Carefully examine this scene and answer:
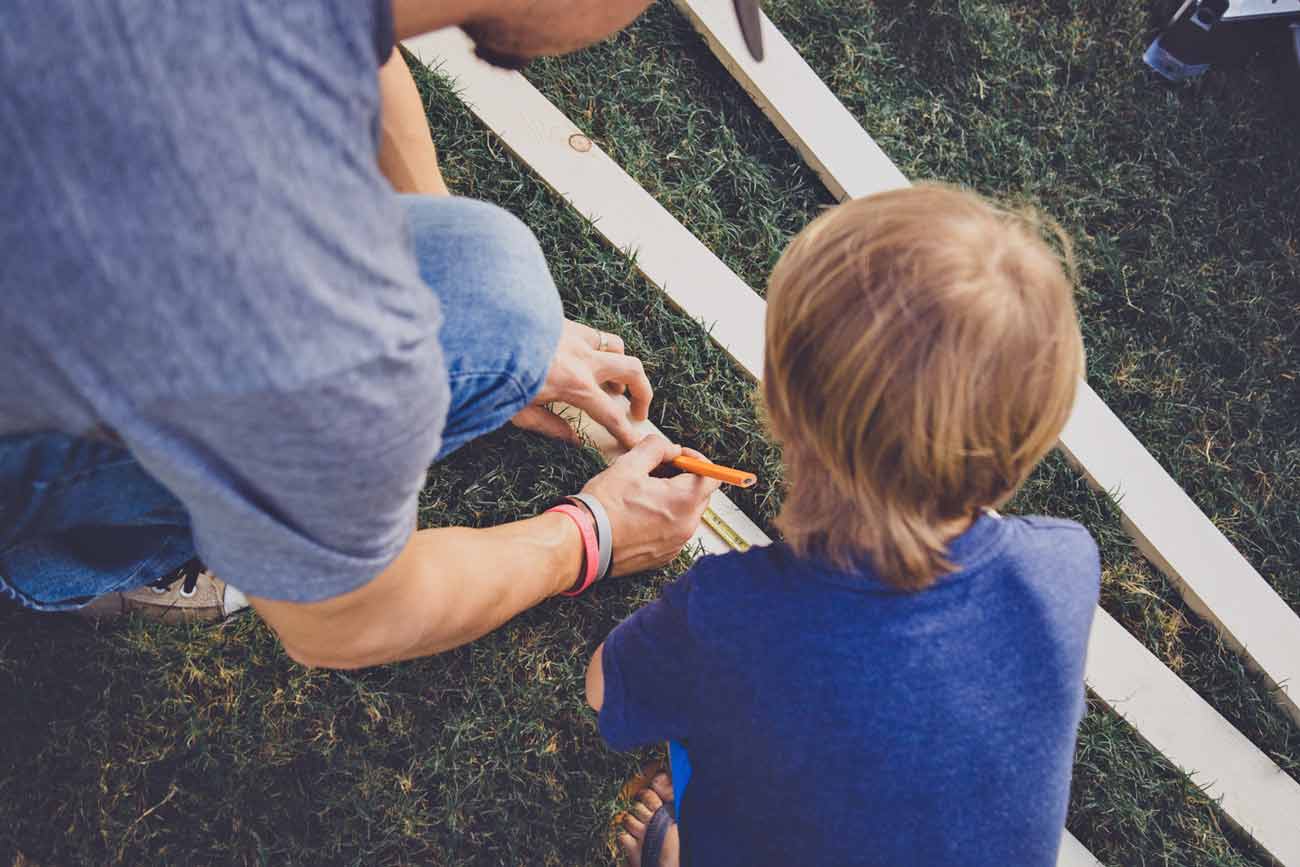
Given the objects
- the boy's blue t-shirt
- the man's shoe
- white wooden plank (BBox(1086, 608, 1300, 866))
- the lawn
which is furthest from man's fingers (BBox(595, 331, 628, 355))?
white wooden plank (BBox(1086, 608, 1300, 866))

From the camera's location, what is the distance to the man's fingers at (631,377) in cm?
201

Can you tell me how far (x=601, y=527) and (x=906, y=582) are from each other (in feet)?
2.71

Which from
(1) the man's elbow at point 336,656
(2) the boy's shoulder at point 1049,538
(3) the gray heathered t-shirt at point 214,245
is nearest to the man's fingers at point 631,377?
(1) the man's elbow at point 336,656

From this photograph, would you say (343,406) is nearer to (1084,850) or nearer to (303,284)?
(303,284)

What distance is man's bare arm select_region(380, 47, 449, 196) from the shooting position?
5.78 feet

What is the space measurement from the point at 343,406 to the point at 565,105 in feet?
5.62

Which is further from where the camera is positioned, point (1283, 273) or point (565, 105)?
point (1283, 273)

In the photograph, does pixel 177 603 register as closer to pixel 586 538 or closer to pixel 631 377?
pixel 586 538

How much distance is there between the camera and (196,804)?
6.56 feet

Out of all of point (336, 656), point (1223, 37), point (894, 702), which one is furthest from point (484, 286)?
point (1223, 37)

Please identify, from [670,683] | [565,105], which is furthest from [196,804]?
[565,105]

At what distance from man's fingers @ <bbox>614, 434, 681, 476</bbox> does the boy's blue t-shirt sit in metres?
0.66

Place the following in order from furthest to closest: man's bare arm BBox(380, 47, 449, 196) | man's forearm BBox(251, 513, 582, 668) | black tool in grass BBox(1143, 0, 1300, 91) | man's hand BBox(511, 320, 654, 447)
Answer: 1. black tool in grass BBox(1143, 0, 1300, 91)
2. man's hand BBox(511, 320, 654, 447)
3. man's bare arm BBox(380, 47, 449, 196)
4. man's forearm BBox(251, 513, 582, 668)

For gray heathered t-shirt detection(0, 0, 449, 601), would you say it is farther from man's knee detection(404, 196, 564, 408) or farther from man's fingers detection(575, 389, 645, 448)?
man's fingers detection(575, 389, 645, 448)
